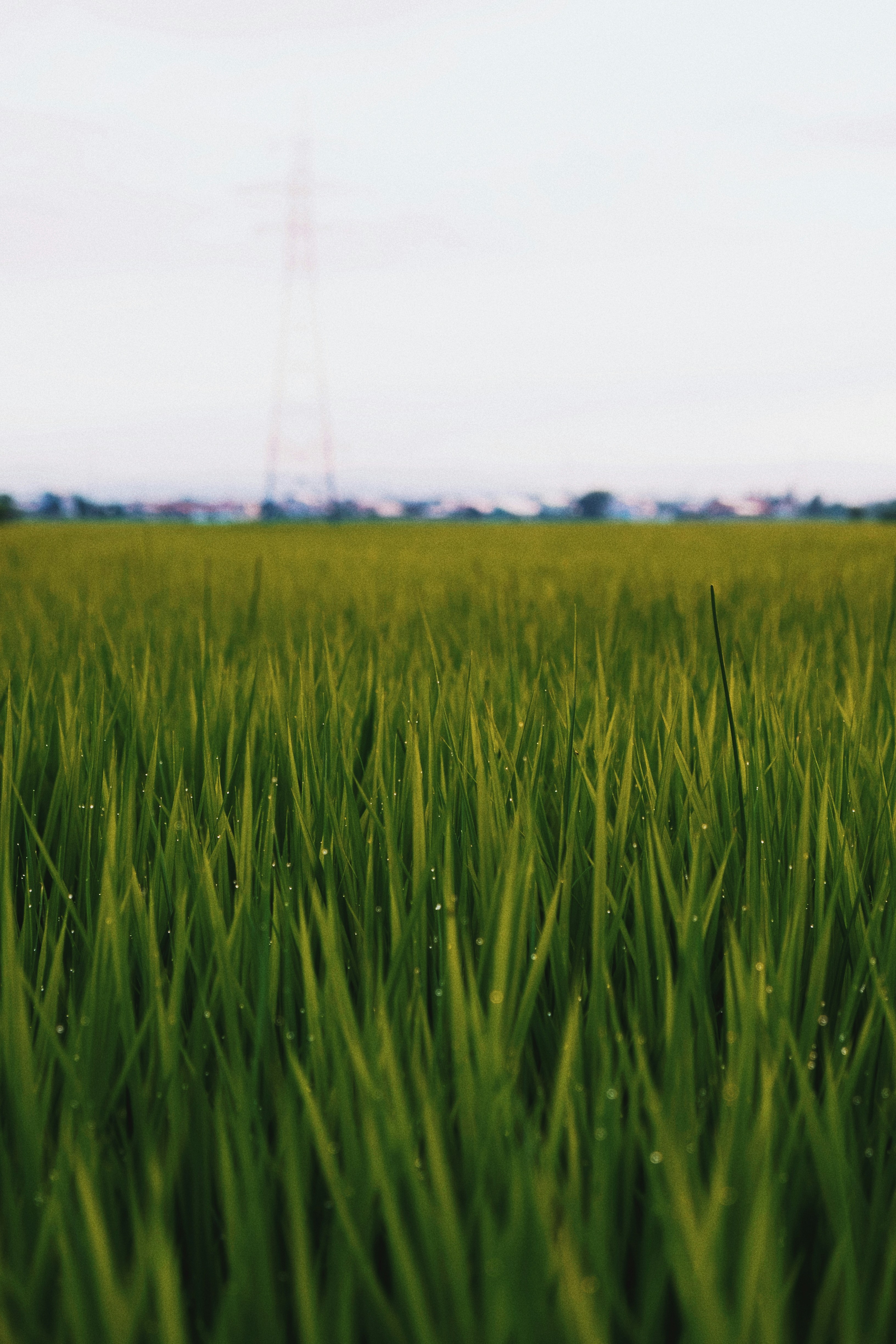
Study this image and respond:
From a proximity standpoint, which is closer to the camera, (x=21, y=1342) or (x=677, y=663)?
(x=21, y=1342)

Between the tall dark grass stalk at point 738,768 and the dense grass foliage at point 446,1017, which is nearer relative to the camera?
the dense grass foliage at point 446,1017

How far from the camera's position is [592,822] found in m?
0.97

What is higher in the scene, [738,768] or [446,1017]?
[738,768]

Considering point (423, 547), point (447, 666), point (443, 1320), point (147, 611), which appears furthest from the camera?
point (423, 547)

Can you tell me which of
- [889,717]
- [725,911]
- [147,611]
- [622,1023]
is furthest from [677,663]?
[147,611]

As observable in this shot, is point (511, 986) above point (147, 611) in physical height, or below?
below

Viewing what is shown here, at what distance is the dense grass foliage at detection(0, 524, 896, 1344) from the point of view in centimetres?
45

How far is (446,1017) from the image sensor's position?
0.64 metres

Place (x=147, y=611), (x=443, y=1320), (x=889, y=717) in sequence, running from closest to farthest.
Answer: (x=443, y=1320) → (x=889, y=717) → (x=147, y=611)

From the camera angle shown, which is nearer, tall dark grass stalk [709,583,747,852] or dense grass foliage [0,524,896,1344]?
dense grass foliage [0,524,896,1344]

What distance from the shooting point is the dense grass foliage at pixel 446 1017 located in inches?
Answer: 17.6

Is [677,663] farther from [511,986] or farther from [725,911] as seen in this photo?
[511,986]

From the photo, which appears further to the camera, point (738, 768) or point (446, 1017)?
point (738, 768)

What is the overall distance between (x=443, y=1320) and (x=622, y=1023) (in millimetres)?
325
